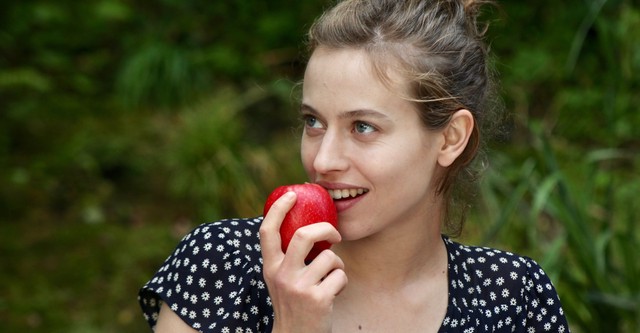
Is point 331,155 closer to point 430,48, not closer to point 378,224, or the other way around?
point 378,224

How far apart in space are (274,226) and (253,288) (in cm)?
27

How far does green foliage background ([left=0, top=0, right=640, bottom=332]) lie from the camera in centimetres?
348

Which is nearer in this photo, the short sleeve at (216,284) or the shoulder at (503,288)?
the short sleeve at (216,284)

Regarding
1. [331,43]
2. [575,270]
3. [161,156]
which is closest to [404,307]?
[331,43]

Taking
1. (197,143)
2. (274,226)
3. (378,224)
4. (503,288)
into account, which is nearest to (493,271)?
(503,288)

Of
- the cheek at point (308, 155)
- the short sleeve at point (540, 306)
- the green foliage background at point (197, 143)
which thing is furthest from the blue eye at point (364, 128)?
the green foliage background at point (197, 143)

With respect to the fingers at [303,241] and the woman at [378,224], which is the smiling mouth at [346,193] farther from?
the fingers at [303,241]

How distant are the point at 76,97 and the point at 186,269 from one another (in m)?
4.18

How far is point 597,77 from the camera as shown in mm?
5754

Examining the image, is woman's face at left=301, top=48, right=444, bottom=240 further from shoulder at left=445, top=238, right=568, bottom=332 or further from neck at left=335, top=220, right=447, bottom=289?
shoulder at left=445, top=238, right=568, bottom=332

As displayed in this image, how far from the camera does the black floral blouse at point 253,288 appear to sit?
203 centimetres

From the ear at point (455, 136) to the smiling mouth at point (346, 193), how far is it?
214mm

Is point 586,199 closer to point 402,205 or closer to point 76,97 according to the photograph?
point 402,205

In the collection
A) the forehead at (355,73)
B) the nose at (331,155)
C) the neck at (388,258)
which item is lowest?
the neck at (388,258)
